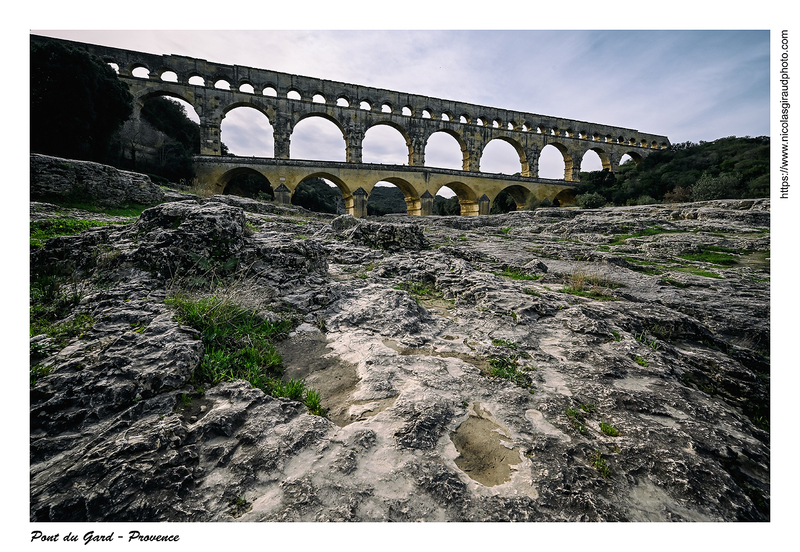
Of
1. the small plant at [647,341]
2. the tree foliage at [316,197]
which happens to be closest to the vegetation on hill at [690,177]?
the tree foliage at [316,197]

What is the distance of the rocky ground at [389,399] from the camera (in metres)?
1.52

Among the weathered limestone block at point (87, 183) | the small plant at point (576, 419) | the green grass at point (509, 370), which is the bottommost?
the small plant at point (576, 419)

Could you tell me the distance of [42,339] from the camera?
2.41 meters

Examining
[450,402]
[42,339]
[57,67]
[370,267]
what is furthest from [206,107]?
[450,402]

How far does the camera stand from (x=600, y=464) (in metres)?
1.70

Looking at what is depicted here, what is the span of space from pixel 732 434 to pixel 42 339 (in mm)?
4857

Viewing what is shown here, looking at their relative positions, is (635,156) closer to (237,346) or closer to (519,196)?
(519,196)

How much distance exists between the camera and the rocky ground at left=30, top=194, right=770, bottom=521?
1.52 metres

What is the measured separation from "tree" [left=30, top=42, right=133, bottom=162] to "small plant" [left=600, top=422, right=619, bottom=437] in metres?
21.9

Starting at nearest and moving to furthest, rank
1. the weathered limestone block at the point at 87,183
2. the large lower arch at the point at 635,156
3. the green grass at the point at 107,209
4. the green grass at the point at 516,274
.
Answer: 1. the green grass at the point at 516,274
2. the weathered limestone block at the point at 87,183
3. the green grass at the point at 107,209
4. the large lower arch at the point at 635,156

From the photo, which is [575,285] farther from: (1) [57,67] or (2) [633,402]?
(1) [57,67]

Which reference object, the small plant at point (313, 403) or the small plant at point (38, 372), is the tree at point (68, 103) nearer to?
the small plant at point (38, 372)

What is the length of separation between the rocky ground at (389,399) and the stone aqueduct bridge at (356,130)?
64.7ft

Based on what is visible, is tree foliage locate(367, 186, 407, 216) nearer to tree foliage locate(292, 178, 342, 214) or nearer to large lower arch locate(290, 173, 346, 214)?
tree foliage locate(292, 178, 342, 214)
